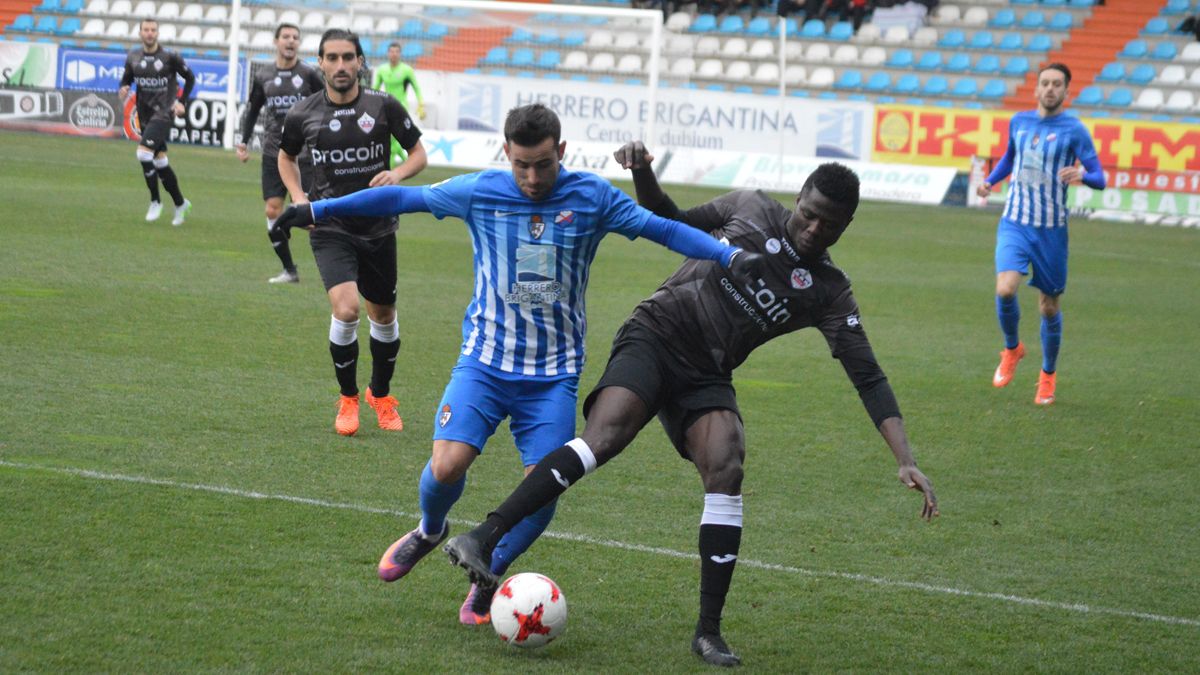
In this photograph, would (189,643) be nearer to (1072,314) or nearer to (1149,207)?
(1072,314)

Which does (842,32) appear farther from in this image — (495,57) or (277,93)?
(277,93)

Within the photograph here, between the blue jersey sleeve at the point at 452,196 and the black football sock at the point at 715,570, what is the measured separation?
1.35 metres

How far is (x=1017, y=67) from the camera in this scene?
3191cm

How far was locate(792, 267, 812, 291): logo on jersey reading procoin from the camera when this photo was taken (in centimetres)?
506

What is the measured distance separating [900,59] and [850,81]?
1306 millimetres

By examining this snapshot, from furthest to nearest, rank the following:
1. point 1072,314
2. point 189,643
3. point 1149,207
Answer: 1. point 1149,207
2. point 1072,314
3. point 189,643

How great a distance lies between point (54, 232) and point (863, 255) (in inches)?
383

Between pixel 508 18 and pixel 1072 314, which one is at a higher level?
pixel 508 18

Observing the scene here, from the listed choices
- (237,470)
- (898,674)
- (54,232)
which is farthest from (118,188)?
(898,674)

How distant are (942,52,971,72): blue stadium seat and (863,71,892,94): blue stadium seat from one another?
4.16 feet

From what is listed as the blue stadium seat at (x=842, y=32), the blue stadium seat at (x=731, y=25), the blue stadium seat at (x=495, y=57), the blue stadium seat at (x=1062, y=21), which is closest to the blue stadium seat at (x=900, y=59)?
the blue stadium seat at (x=842, y=32)

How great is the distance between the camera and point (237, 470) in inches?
259

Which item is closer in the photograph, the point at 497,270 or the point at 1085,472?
the point at 497,270

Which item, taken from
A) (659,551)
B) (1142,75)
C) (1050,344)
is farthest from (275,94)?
(1142,75)
